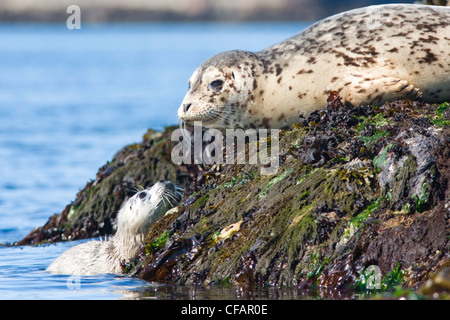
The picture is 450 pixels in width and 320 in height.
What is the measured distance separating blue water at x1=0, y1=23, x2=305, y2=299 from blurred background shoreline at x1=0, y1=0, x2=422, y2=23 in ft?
14.0

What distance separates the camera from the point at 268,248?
252 inches

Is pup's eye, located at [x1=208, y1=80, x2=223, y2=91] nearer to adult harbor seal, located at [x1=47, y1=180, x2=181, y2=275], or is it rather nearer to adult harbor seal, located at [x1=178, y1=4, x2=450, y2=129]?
adult harbor seal, located at [x1=178, y1=4, x2=450, y2=129]

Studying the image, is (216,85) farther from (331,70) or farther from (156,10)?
(156,10)

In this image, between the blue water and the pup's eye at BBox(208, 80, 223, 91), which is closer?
the blue water

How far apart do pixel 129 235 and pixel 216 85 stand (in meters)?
1.69

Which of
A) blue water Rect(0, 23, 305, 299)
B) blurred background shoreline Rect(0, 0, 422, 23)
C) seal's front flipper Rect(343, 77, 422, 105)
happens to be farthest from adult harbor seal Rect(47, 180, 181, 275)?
blurred background shoreline Rect(0, 0, 422, 23)

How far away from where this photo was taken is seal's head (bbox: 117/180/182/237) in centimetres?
820

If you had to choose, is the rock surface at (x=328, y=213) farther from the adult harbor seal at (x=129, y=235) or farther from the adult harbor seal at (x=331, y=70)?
the adult harbor seal at (x=129, y=235)

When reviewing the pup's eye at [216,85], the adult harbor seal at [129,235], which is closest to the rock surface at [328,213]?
the adult harbor seal at [129,235]

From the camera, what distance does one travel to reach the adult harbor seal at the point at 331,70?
7.39 metres

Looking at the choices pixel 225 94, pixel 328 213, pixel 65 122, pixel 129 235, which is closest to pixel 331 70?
pixel 225 94

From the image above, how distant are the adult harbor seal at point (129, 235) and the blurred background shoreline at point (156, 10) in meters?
Answer: 53.8

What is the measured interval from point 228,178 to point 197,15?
62041mm
